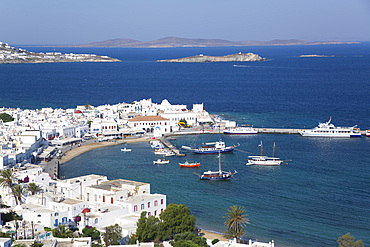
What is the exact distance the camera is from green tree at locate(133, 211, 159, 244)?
23.3 metres

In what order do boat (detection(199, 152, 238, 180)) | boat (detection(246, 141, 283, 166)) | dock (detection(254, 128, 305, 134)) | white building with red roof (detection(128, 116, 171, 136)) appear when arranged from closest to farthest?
boat (detection(199, 152, 238, 180))
boat (detection(246, 141, 283, 166))
dock (detection(254, 128, 305, 134))
white building with red roof (detection(128, 116, 171, 136))

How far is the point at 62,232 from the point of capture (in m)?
23.6

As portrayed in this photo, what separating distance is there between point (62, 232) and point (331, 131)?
38.7 m

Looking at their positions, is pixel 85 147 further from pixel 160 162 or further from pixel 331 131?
pixel 331 131

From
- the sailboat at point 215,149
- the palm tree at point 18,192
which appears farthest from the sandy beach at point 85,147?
the palm tree at point 18,192

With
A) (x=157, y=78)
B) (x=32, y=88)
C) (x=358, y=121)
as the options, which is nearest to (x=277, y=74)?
(x=157, y=78)

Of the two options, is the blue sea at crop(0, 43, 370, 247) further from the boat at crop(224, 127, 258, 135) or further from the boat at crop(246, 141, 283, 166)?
the boat at crop(224, 127, 258, 135)

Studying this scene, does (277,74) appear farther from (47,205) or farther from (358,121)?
(47,205)

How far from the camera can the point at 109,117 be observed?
2344 inches

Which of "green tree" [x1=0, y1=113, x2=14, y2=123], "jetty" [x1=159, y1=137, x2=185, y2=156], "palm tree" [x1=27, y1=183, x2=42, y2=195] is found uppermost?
"green tree" [x1=0, y1=113, x2=14, y2=123]

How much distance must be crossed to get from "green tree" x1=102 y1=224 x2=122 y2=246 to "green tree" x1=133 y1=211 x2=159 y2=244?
2.92 ft

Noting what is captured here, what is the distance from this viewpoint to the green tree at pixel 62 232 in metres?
23.3

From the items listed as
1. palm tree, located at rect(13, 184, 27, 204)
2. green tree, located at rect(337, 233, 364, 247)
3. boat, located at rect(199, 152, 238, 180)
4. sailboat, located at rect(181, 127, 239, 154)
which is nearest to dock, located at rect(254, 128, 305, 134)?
sailboat, located at rect(181, 127, 239, 154)

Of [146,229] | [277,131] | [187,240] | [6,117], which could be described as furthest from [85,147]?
[187,240]
